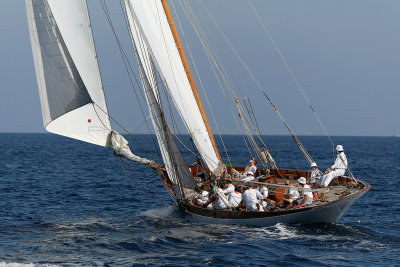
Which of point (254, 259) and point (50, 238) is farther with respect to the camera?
point (50, 238)

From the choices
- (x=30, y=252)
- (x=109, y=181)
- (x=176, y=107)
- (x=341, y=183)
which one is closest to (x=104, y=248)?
(x=30, y=252)

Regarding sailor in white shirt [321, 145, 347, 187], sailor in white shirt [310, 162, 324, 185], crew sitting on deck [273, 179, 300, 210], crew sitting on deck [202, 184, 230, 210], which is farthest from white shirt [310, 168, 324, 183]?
crew sitting on deck [202, 184, 230, 210]

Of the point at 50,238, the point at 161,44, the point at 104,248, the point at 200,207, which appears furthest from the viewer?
the point at 161,44

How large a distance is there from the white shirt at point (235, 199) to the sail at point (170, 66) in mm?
4044

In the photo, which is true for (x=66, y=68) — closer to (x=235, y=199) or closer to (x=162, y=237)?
(x=162, y=237)

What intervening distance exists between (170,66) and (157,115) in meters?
2.44

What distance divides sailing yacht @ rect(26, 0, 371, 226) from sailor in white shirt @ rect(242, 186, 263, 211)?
0.40m

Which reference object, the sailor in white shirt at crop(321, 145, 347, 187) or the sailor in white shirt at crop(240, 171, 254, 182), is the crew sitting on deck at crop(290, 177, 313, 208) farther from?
the sailor in white shirt at crop(240, 171, 254, 182)

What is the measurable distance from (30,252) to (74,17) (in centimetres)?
1078

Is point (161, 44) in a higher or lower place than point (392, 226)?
higher

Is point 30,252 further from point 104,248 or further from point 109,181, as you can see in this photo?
point 109,181

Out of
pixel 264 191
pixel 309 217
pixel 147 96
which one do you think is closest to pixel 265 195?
pixel 264 191

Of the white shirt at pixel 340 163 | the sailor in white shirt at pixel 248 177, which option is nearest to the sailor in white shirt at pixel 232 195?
the sailor in white shirt at pixel 248 177

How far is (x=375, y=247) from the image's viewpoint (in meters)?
22.9
